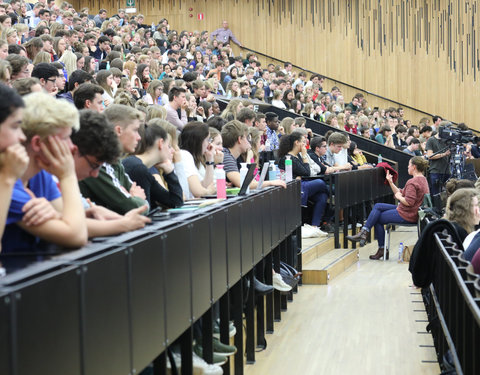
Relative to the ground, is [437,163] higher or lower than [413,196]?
higher

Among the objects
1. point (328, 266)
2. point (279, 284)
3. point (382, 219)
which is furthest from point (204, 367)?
point (382, 219)

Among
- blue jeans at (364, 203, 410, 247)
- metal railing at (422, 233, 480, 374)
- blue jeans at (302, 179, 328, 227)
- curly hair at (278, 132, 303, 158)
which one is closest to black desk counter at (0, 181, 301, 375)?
metal railing at (422, 233, 480, 374)

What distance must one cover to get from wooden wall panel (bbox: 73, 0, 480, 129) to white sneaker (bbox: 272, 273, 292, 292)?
15419mm

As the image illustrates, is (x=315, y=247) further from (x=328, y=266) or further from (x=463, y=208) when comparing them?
(x=463, y=208)

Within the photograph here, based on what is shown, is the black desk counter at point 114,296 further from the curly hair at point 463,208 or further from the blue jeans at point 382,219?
the blue jeans at point 382,219

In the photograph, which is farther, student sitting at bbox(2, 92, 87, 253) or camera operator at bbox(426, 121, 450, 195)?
camera operator at bbox(426, 121, 450, 195)

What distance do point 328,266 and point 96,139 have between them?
18.9ft

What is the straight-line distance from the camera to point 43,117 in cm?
240

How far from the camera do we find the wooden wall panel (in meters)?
20.7

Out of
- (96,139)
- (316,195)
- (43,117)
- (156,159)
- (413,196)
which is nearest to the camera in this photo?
(43,117)

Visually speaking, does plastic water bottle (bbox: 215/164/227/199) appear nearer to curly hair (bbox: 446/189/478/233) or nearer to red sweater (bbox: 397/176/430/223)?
curly hair (bbox: 446/189/478/233)

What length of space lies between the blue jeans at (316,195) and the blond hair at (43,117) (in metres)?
6.96

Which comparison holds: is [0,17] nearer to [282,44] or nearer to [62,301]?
[62,301]

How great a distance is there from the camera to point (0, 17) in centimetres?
954
